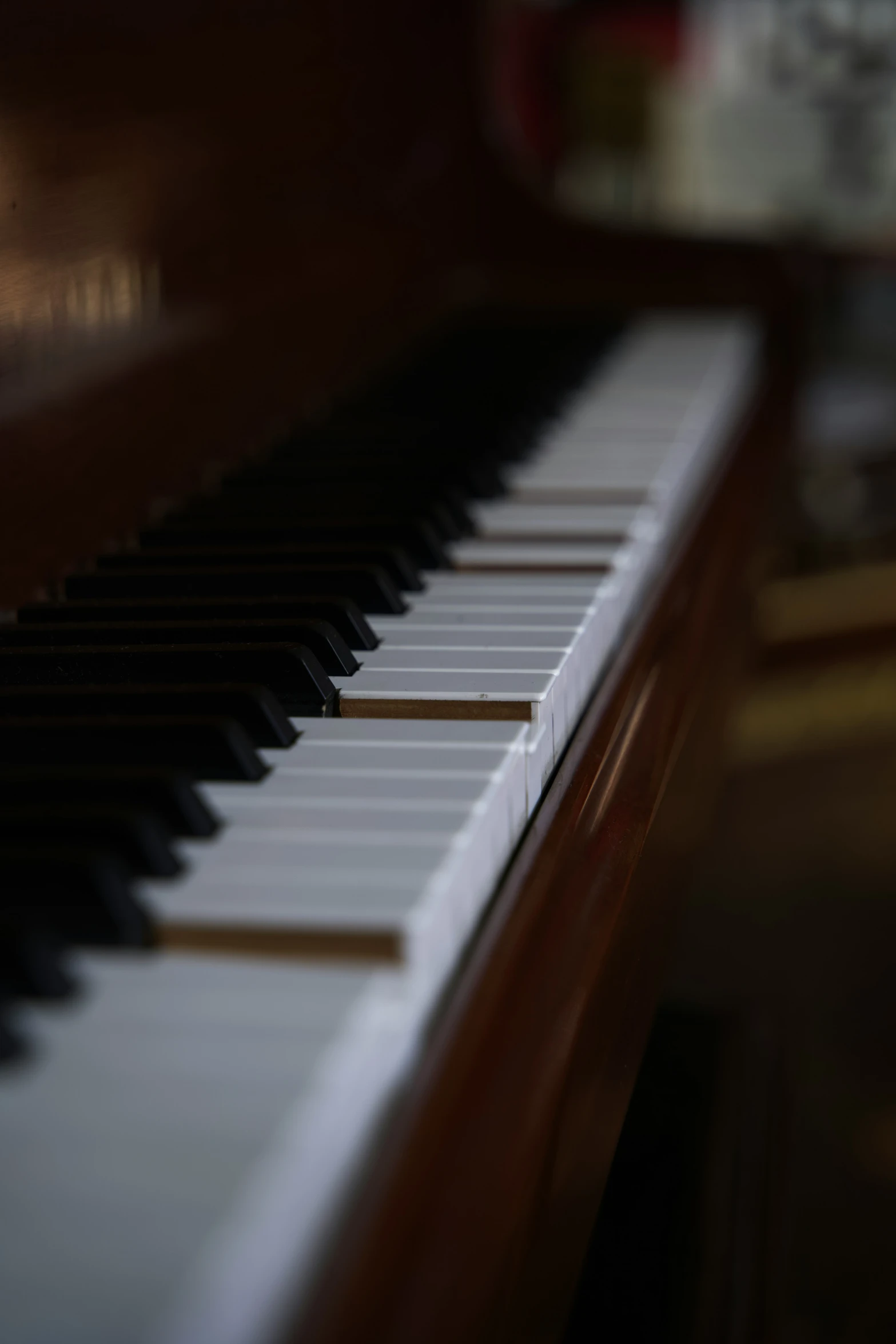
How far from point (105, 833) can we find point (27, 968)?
9cm

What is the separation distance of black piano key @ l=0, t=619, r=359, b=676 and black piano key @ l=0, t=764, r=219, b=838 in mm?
200

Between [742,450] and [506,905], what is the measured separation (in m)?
1.07

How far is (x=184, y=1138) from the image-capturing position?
376 millimetres

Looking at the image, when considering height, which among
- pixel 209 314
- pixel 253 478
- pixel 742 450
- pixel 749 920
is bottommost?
pixel 749 920

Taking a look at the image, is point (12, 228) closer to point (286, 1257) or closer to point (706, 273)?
point (286, 1257)

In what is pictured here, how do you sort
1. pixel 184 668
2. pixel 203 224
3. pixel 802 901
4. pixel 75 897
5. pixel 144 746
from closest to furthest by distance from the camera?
pixel 75 897
pixel 144 746
pixel 184 668
pixel 203 224
pixel 802 901

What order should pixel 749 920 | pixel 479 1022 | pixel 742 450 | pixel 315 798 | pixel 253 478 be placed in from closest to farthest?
pixel 479 1022, pixel 315 798, pixel 253 478, pixel 742 450, pixel 749 920

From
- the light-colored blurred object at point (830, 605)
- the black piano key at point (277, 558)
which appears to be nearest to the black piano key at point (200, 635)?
the black piano key at point (277, 558)

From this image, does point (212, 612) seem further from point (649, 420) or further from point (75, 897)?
point (649, 420)

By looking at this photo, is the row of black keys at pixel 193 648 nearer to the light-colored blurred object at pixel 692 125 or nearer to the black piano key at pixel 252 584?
the black piano key at pixel 252 584

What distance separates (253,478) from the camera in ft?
3.83

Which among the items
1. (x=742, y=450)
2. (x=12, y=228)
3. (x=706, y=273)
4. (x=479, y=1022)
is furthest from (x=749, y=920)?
(x=479, y=1022)

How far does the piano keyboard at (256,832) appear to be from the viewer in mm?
357

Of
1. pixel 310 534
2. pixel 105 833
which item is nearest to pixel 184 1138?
pixel 105 833
